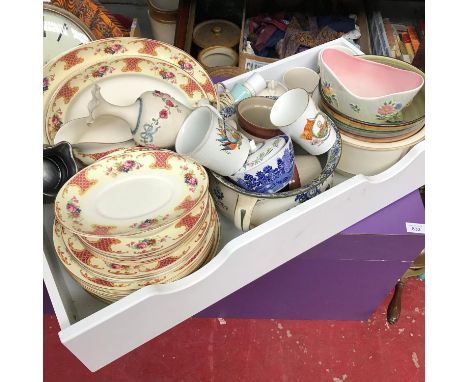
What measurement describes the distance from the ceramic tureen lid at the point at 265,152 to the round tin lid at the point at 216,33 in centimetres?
93

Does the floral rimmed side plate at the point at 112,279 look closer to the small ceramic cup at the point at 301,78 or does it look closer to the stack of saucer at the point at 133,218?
the stack of saucer at the point at 133,218

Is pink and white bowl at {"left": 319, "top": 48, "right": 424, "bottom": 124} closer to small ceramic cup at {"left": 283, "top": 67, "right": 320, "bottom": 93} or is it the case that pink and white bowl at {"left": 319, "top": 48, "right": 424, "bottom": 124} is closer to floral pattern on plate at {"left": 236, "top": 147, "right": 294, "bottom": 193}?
small ceramic cup at {"left": 283, "top": 67, "right": 320, "bottom": 93}

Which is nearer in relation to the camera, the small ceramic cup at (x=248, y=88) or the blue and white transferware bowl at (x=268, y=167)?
the blue and white transferware bowl at (x=268, y=167)

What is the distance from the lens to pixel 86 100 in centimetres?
81

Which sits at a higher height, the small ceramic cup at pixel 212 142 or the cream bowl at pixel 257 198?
the small ceramic cup at pixel 212 142

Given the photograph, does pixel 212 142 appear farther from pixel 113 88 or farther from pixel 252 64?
pixel 252 64

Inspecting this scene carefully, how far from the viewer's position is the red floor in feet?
3.80

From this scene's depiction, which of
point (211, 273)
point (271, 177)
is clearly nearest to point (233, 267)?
point (211, 273)

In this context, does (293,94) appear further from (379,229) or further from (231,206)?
(379,229)

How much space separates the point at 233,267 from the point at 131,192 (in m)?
0.21

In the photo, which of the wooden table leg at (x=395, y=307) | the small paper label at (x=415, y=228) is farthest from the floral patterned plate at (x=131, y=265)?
the wooden table leg at (x=395, y=307)

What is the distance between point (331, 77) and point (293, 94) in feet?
0.32

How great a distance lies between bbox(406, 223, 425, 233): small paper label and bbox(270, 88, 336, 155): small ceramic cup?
0.82ft

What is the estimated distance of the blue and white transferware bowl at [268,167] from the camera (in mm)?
736
